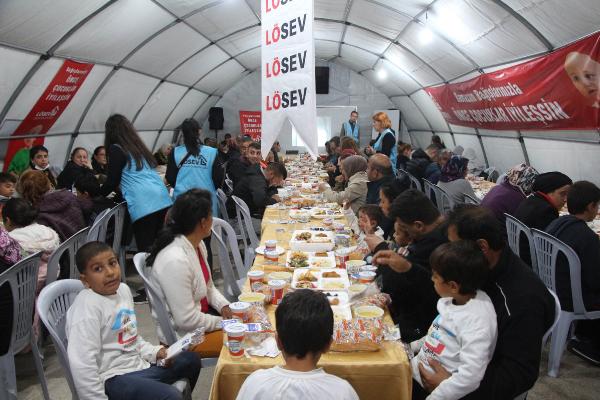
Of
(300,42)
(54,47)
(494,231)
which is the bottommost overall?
(494,231)

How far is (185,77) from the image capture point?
13.1 metres

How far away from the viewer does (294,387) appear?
1.70 metres

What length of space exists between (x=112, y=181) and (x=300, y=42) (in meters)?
2.41

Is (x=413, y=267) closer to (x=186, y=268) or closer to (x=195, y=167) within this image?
(x=186, y=268)

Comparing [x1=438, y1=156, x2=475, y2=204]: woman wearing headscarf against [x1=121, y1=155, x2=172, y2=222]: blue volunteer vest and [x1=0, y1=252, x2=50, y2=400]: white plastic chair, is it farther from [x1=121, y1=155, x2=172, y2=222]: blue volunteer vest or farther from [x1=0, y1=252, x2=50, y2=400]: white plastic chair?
[x1=0, y1=252, x2=50, y2=400]: white plastic chair

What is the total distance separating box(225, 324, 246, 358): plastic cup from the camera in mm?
2188

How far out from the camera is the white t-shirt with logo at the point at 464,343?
2.00 metres

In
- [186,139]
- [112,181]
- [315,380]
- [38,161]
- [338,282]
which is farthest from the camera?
[38,161]

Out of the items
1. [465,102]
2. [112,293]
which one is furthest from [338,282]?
[465,102]

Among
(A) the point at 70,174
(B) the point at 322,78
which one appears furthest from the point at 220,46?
(A) the point at 70,174

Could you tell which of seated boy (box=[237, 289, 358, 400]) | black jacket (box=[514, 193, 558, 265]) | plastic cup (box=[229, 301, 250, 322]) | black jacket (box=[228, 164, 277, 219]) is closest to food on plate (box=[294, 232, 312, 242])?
plastic cup (box=[229, 301, 250, 322])

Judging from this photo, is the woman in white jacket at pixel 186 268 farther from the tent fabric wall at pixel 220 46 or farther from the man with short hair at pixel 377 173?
the tent fabric wall at pixel 220 46

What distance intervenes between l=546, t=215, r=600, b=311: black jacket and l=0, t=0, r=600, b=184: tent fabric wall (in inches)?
118

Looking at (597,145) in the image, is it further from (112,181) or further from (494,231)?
(112,181)
